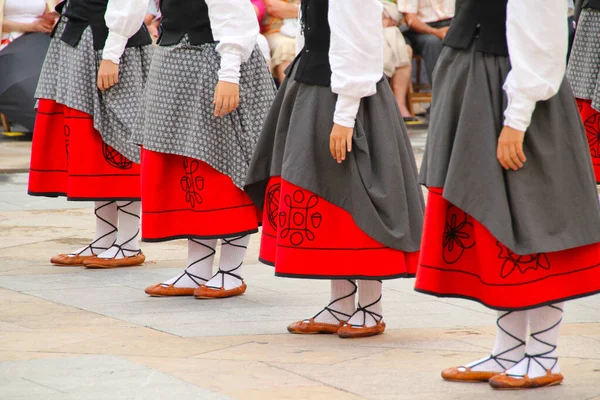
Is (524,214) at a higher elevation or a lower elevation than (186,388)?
higher

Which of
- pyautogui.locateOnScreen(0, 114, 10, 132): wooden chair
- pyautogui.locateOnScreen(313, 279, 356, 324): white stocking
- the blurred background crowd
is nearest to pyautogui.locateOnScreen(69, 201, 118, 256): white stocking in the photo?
pyautogui.locateOnScreen(313, 279, 356, 324): white stocking

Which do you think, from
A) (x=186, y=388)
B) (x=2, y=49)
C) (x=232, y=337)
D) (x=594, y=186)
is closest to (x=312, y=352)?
(x=232, y=337)

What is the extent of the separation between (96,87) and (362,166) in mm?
1764

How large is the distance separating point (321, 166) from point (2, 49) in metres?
6.84

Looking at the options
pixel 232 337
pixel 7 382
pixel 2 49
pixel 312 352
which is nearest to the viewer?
pixel 7 382

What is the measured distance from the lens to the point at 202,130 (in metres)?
4.29

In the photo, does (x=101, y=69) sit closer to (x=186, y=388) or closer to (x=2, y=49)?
(x=186, y=388)

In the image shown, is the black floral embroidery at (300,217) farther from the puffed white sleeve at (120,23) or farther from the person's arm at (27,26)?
the person's arm at (27,26)

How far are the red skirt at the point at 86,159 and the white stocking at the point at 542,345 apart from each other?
7.92 ft

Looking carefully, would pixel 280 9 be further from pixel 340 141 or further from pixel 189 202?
pixel 340 141

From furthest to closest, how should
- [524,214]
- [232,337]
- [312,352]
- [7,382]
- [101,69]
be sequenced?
[101,69]
[232,337]
[312,352]
[7,382]
[524,214]

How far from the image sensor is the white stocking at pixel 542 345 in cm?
310

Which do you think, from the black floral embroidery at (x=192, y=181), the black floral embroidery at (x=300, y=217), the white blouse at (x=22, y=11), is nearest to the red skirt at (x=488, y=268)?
the black floral embroidery at (x=300, y=217)

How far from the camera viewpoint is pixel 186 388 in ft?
10.2
